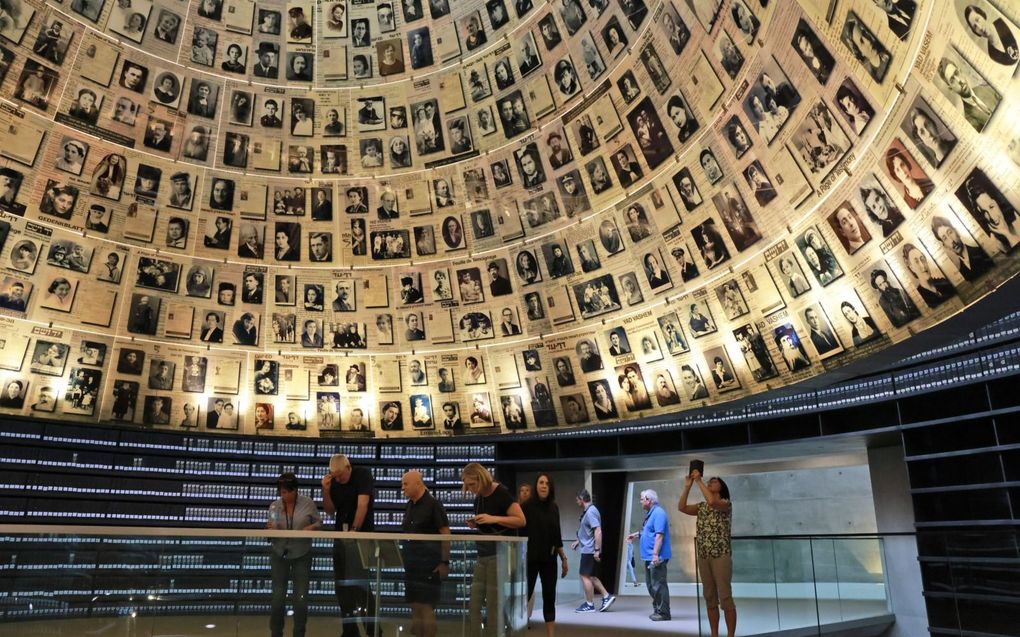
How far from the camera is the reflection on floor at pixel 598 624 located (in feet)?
14.3

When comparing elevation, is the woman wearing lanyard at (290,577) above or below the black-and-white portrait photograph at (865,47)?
below

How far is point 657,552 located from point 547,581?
289cm

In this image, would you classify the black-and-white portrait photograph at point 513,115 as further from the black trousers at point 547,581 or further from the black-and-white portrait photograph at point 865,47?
the black trousers at point 547,581

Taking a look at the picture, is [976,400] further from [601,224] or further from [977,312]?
[601,224]

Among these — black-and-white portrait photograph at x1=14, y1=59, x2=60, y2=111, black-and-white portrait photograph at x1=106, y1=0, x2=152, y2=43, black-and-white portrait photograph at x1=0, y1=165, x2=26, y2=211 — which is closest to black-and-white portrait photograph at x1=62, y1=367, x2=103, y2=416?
black-and-white portrait photograph at x1=0, y1=165, x2=26, y2=211

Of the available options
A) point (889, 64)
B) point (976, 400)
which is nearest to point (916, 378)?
point (976, 400)

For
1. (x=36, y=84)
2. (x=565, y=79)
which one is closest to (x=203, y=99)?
(x=36, y=84)

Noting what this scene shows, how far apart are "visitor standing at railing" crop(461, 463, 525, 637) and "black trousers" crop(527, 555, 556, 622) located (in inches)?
25.1

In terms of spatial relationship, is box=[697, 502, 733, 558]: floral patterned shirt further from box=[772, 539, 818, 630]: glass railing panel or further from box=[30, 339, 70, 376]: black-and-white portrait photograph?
box=[30, 339, 70, 376]: black-and-white portrait photograph

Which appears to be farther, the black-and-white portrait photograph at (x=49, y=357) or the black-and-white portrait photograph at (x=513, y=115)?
the black-and-white portrait photograph at (x=513, y=115)

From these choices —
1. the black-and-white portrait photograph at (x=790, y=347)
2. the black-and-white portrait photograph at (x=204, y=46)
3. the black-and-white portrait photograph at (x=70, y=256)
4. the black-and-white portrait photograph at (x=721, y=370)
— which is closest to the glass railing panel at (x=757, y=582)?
the black-and-white portrait photograph at (x=790, y=347)

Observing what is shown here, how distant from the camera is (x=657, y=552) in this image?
31.0 feet

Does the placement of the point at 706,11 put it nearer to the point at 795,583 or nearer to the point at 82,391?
the point at 795,583

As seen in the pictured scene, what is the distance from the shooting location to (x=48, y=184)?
1178cm
